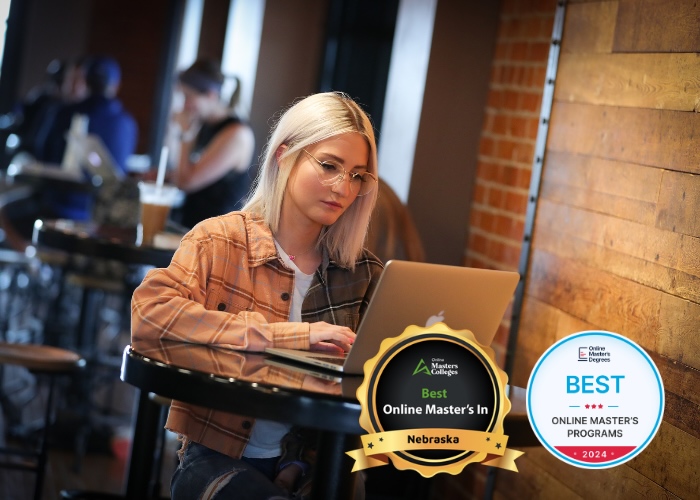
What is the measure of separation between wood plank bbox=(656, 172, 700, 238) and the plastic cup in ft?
5.83

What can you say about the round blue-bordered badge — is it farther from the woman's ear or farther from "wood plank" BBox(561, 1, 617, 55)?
"wood plank" BBox(561, 1, 617, 55)

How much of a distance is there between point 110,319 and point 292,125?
16.8 ft

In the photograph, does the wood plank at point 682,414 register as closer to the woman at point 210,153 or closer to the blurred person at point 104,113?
the woman at point 210,153

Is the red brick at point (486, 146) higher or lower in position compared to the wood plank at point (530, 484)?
higher

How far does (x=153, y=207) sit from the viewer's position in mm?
3605

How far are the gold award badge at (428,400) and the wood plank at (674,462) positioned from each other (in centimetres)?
83

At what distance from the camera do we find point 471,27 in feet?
12.6

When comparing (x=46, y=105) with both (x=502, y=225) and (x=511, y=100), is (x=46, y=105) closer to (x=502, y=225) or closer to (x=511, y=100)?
(x=511, y=100)

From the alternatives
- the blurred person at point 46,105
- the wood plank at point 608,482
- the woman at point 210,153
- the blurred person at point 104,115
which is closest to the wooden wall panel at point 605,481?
the wood plank at point 608,482

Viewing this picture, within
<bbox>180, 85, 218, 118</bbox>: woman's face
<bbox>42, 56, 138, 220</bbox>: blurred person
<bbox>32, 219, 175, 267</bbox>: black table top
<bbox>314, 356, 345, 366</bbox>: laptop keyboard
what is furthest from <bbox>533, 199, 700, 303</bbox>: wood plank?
<bbox>42, 56, 138, 220</bbox>: blurred person

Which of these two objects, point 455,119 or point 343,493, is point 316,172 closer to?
point 343,493

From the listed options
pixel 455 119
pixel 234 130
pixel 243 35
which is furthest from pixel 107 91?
pixel 455 119

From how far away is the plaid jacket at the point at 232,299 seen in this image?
6.45 ft

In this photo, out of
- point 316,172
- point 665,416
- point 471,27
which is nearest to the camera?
point 316,172
